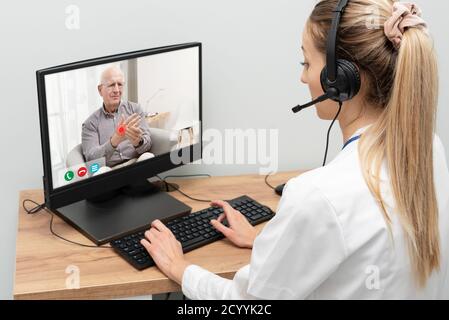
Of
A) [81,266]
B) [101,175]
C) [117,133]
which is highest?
[117,133]

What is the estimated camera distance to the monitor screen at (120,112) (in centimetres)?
145

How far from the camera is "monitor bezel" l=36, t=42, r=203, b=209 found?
1.41 metres

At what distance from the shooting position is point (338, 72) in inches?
45.1

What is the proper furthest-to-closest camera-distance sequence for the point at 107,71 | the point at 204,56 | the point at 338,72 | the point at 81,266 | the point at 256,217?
the point at 204,56 < the point at 256,217 < the point at 107,71 < the point at 81,266 < the point at 338,72

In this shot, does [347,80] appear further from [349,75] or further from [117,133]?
[117,133]

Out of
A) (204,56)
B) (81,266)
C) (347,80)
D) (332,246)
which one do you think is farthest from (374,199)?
(204,56)

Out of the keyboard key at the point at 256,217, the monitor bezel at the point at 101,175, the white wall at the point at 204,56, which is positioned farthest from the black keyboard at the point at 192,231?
the white wall at the point at 204,56

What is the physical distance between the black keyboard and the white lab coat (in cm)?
34

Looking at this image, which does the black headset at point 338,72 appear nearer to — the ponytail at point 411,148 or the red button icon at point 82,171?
the ponytail at point 411,148

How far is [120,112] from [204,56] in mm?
336

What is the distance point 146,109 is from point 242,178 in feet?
1.38

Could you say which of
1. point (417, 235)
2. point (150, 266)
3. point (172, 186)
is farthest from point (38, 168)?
point (417, 235)

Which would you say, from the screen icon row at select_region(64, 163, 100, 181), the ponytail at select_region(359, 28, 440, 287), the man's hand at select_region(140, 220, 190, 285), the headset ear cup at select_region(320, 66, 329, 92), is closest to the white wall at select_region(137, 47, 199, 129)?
the screen icon row at select_region(64, 163, 100, 181)
